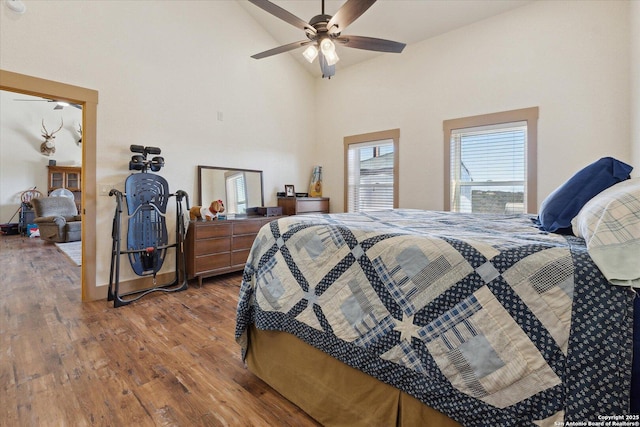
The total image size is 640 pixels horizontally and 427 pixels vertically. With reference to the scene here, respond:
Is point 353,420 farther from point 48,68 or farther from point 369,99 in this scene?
point 369,99

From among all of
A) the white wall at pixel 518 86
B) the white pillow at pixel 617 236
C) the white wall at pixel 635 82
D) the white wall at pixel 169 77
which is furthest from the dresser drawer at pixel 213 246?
the white wall at pixel 635 82

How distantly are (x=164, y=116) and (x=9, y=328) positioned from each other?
253cm

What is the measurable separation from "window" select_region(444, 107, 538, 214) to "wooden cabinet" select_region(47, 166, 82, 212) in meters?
9.43

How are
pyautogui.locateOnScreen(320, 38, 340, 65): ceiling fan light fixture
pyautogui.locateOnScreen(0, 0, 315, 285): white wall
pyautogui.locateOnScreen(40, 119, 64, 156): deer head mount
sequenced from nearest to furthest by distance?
1. pyautogui.locateOnScreen(320, 38, 340, 65): ceiling fan light fixture
2. pyautogui.locateOnScreen(0, 0, 315, 285): white wall
3. pyautogui.locateOnScreen(40, 119, 64, 156): deer head mount

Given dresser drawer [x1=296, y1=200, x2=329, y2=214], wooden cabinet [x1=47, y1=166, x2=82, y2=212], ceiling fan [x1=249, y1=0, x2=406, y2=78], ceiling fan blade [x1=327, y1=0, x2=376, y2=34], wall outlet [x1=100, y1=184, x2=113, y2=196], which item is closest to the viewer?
ceiling fan blade [x1=327, y1=0, x2=376, y2=34]

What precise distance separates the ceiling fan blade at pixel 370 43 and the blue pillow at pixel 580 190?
191cm

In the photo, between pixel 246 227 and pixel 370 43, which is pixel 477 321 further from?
pixel 246 227

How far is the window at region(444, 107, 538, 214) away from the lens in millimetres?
3293

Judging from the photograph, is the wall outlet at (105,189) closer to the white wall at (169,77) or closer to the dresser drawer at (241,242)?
the white wall at (169,77)

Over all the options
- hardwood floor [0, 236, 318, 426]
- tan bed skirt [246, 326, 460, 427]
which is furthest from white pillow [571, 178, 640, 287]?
hardwood floor [0, 236, 318, 426]

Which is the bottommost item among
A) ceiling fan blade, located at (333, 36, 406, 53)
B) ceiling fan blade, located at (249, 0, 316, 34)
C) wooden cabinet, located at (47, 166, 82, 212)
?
wooden cabinet, located at (47, 166, 82, 212)

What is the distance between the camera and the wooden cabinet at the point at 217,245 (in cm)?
346

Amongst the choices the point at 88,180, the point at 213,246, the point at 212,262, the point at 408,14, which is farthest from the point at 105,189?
the point at 408,14

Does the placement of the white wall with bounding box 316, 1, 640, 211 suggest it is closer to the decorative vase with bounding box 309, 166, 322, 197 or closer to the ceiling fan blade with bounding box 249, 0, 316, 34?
the decorative vase with bounding box 309, 166, 322, 197
